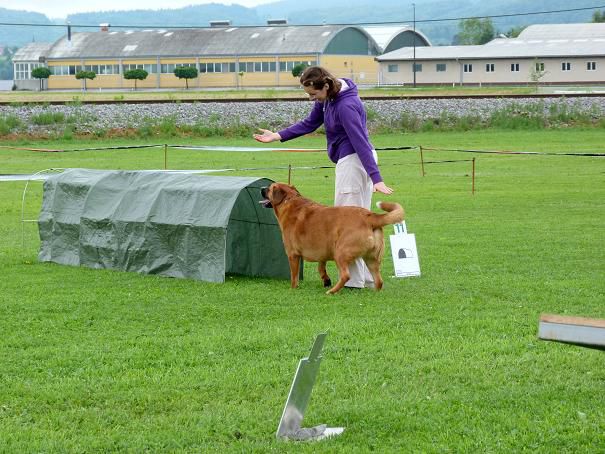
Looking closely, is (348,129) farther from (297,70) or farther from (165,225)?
(297,70)

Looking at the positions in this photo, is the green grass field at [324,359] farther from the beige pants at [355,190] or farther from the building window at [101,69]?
the building window at [101,69]

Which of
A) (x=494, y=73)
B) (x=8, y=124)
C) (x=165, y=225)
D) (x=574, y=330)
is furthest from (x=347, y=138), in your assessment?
(x=494, y=73)

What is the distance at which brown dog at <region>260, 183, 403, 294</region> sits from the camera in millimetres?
10070

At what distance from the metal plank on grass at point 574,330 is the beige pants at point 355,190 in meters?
5.95

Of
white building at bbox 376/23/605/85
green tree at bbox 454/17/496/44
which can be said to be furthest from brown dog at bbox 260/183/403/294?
green tree at bbox 454/17/496/44

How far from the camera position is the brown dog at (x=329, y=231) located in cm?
1007

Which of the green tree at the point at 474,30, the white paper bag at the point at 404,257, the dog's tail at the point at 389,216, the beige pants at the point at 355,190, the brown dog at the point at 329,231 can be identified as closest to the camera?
the dog's tail at the point at 389,216

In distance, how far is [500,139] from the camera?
121 feet

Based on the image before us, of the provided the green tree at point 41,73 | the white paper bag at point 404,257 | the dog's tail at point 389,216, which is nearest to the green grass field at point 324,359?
Result: the white paper bag at point 404,257

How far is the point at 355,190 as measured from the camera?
35.0ft

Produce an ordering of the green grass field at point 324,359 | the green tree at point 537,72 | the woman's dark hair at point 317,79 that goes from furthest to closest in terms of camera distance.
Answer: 1. the green tree at point 537,72
2. the woman's dark hair at point 317,79
3. the green grass field at point 324,359

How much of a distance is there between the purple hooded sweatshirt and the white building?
64.8 metres

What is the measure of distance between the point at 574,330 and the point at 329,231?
19.3ft

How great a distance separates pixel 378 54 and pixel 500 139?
5845 cm
